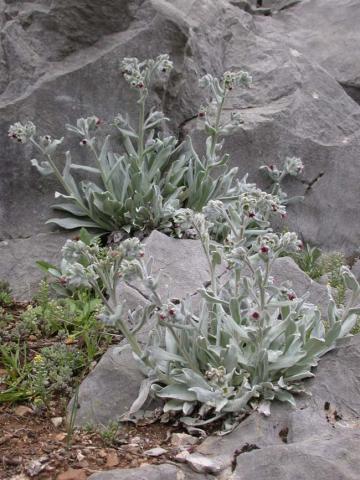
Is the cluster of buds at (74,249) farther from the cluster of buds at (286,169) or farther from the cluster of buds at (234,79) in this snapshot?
the cluster of buds at (286,169)

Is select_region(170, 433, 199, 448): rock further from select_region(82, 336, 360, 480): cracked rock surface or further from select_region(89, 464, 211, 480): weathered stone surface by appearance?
select_region(89, 464, 211, 480): weathered stone surface

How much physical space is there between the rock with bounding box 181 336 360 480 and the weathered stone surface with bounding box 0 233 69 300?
245 cm

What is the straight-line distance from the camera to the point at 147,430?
12.5 ft

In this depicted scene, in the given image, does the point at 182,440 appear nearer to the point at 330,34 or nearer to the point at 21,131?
the point at 21,131

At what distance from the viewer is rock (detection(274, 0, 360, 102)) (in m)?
9.16

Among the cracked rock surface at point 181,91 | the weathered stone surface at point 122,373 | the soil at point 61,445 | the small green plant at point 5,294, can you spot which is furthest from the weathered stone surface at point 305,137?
the soil at point 61,445

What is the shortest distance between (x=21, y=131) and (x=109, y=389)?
2620mm

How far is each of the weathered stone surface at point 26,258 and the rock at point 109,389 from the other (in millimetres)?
1457

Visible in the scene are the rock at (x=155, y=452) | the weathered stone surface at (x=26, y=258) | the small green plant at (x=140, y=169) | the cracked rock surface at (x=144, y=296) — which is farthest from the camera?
the small green plant at (x=140, y=169)

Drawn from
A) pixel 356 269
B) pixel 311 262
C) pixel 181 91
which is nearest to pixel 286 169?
pixel 311 262

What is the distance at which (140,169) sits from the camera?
6.11 meters

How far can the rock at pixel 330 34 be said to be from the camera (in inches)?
360

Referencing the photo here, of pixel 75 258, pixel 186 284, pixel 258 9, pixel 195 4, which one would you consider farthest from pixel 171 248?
pixel 258 9

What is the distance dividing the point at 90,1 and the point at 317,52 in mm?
4085
